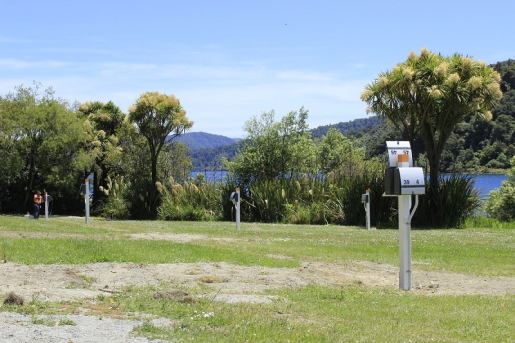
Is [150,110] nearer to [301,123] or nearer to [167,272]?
[301,123]

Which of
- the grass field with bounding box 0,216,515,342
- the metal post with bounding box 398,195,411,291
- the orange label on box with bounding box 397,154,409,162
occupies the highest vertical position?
the orange label on box with bounding box 397,154,409,162

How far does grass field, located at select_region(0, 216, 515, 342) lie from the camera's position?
20.7ft

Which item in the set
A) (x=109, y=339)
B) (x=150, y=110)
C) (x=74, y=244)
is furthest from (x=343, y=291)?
(x=150, y=110)

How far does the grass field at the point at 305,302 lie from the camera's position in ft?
20.7

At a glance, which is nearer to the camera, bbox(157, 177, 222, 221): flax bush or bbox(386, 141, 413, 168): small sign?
bbox(386, 141, 413, 168): small sign

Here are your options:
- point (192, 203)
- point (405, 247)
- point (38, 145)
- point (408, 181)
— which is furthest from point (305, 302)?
point (38, 145)

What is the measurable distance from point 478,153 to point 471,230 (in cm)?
4290

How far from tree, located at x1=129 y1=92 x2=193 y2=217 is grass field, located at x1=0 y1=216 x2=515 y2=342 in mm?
14191

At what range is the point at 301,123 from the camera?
124 feet

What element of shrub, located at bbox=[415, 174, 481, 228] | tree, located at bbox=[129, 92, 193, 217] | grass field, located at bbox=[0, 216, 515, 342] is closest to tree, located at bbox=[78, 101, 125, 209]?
tree, located at bbox=[129, 92, 193, 217]

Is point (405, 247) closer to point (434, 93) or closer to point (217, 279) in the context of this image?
point (217, 279)

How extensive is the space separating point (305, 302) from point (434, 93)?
1535cm

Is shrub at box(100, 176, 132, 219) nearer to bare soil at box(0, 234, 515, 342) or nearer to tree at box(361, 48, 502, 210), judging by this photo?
tree at box(361, 48, 502, 210)

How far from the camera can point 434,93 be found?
2150 cm
